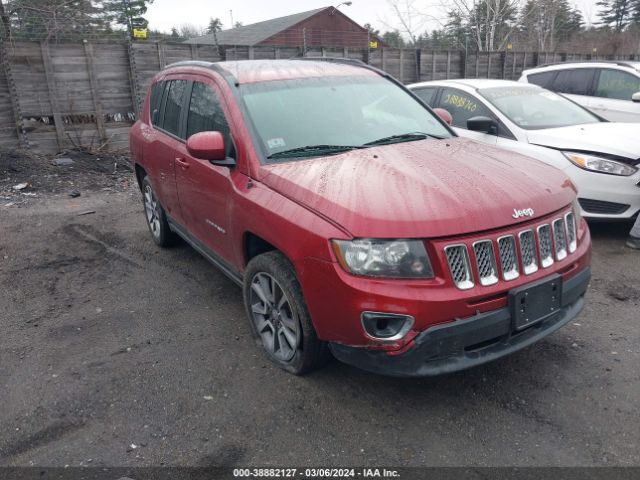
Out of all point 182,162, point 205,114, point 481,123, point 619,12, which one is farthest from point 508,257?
point 619,12

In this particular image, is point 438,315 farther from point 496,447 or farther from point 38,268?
point 38,268

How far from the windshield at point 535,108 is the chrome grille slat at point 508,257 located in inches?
143

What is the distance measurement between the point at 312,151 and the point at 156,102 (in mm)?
2573

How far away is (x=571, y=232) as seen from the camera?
305cm

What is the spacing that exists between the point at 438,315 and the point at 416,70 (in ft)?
42.4

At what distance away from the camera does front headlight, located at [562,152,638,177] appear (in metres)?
5.12

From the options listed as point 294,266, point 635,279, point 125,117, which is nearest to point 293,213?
point 294,266

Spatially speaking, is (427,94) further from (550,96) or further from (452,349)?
(452,349)

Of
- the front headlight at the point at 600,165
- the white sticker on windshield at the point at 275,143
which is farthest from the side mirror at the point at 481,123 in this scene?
the white sticker on windshield at the point at 275,143

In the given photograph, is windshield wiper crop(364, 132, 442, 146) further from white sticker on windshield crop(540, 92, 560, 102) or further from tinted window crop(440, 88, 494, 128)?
white sticker on windshield crop(540, 92, 560, 102)

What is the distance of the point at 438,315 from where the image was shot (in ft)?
8.07

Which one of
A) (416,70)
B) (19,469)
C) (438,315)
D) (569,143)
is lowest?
(19,469)

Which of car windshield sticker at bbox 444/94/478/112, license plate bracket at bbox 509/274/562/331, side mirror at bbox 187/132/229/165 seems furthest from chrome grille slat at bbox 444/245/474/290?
car windshield sticker at bbox 444/94/478/112

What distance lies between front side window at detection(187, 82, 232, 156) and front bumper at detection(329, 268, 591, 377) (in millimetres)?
1768
